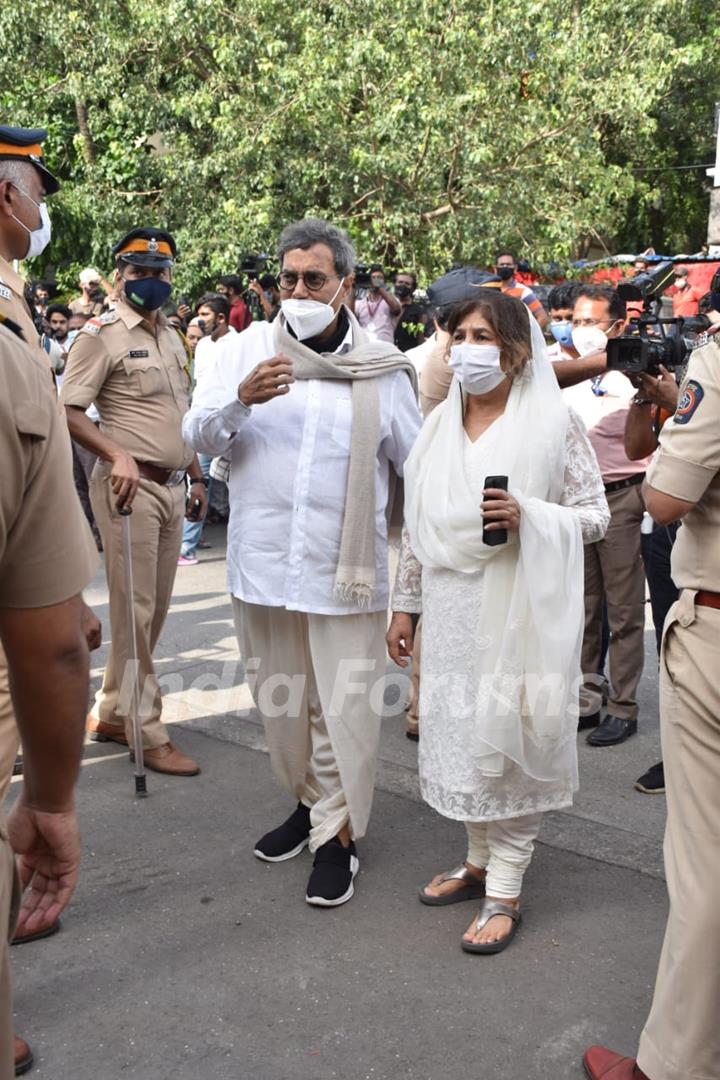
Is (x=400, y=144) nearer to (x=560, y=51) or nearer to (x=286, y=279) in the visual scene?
(x=560, y=51)

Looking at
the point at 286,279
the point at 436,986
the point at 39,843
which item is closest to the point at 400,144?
the point at 286,279

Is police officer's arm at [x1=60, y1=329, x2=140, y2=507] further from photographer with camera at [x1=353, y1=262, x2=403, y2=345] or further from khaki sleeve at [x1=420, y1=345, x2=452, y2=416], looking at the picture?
photographer with camera at [x1=353, y1=262, x2=403, y2=345]

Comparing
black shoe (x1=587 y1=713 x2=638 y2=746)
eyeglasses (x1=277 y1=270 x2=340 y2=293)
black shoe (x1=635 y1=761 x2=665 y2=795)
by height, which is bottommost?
black shoe (x1=587 y1=713 x2=638 y2=746)

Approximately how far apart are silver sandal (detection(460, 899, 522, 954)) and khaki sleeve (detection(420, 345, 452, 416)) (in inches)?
98.0

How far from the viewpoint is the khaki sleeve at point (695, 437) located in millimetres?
2648

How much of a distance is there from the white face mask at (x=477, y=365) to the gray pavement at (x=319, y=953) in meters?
1.70

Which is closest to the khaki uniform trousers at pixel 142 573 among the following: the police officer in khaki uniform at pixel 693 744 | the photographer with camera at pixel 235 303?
the police officer in khaki uniform at pixel 693 744

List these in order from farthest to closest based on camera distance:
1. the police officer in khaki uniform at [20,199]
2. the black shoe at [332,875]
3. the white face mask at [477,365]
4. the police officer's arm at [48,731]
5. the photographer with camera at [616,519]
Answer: the photographer with camera at [616,519]
the black shoe at [332,875]
the white face mask at [477,365]
the police officer in khaki uniform at [20,199]
the police officer's arm at [48,731]

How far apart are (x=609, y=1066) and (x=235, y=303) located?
10349 millimetres

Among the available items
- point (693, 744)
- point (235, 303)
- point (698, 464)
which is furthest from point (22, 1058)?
point (235, 303)

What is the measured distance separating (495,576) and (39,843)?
75.7 inches

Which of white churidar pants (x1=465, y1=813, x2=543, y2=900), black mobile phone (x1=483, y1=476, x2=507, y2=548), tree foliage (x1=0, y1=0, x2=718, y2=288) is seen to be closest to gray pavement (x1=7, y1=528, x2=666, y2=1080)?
white churidar pants (x1=465, y1=813, x2=543, y2=900)

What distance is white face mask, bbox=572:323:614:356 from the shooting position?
5555 mm

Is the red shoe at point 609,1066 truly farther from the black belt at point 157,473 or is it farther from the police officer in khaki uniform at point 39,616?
the black belt at point 157,473
